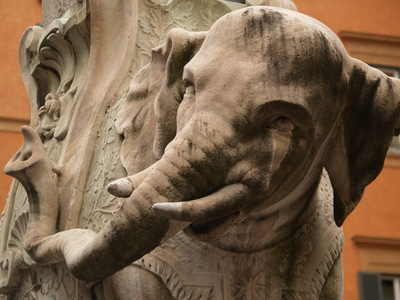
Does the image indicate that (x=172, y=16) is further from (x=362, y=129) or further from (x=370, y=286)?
(x=370, y=286)

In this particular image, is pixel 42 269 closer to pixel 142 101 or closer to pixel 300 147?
pixel 142 101

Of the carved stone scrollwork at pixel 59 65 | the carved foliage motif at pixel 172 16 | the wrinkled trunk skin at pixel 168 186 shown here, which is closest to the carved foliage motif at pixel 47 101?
the carved stone scrollwork at pixel 59 65

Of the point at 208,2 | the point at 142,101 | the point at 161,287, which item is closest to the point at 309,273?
the point at 161,287

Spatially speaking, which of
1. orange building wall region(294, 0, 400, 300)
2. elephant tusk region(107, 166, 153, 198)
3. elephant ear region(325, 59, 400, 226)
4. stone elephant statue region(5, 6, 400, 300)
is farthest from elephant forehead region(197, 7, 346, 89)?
orange building wall region(294, 0, 400, 300)

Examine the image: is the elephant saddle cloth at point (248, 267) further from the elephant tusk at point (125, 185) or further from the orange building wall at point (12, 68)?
the orange building wall at point (12, 68)

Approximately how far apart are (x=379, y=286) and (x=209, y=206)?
957 centimetres

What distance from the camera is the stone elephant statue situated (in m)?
3.05

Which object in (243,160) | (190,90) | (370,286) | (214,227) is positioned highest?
(370,286)

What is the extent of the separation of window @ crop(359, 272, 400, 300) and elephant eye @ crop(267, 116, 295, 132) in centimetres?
923

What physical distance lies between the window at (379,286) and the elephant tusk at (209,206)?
9.32 m

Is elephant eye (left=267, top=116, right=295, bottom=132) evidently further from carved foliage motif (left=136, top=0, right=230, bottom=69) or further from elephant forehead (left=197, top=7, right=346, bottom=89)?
carved foliage motif (left=136, top=0, right=230, bottom=69)

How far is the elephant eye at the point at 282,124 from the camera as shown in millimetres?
3143

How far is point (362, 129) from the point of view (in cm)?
337

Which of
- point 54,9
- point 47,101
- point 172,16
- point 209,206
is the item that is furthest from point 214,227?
point 54,9
